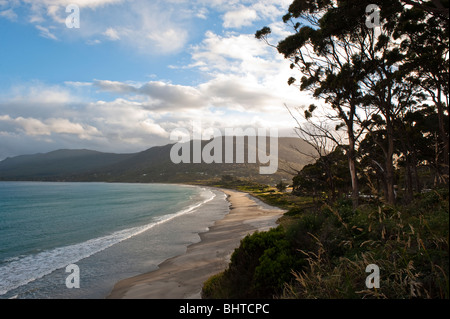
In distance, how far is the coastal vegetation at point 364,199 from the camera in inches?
193

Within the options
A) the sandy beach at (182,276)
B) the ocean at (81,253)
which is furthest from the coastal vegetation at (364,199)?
the ocean at (81,253)

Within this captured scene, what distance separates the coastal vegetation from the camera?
4.89 m

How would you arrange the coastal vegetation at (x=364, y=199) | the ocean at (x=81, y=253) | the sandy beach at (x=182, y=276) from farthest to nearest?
the ocean at (x=81, y=253)
the sandy beach at (x=182, y=276)
the coastal vegetation at (x=364, y=199)

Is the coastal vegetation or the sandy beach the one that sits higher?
the coastal vegetation

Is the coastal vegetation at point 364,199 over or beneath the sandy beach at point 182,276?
over

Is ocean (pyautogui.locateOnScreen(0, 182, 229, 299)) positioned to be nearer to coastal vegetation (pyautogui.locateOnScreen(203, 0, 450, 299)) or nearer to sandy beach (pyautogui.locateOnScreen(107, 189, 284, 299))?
sandy beach (pyautogui.locateOnScreen(107, 189, 284, 299))

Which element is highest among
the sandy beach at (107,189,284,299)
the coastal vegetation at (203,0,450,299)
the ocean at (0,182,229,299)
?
the coastal vegetation at (203,0,450,299)

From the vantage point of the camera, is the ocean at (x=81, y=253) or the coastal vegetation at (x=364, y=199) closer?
the coastal vegetation at (x=364, y=199)

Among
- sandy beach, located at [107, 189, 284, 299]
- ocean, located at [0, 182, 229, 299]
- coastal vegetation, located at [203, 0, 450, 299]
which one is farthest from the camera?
ocean, located at [0, 182, 229, 299]

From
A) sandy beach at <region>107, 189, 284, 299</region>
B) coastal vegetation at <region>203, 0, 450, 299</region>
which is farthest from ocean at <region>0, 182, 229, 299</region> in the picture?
coastal vegetation at <region>203, 0, 450, 299</region>

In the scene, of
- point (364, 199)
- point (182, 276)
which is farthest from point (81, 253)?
point (364, 199)

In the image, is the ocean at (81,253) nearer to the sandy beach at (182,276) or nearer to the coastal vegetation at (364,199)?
the sandy beach at (182,276)
